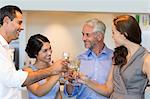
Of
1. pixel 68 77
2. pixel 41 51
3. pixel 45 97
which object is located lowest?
pixel 45 97

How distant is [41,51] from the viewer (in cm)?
242

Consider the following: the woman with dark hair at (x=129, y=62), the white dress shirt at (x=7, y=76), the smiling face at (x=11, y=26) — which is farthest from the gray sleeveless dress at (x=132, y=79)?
the smiling face at (x=11, y=26)

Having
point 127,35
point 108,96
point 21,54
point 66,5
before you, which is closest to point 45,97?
point 108,96

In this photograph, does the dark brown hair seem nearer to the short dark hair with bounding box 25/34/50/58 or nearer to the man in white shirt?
the man in white shirt

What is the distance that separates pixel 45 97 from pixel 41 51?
36 centimetres

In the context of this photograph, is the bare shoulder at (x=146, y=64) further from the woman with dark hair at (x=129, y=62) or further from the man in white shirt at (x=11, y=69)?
the man in white shirt at (x=11, y=69)

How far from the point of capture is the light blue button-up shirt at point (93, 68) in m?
2.47

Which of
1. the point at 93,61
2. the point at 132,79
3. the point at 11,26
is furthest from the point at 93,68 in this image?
the point at 11,26

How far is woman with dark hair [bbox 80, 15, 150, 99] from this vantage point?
2031 millimetres

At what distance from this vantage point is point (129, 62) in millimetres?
2080

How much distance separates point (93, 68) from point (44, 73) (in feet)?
1.99

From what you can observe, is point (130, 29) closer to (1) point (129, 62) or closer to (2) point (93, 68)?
(1) point (129, 62)

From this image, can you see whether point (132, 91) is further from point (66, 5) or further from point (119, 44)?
point (66, 5)

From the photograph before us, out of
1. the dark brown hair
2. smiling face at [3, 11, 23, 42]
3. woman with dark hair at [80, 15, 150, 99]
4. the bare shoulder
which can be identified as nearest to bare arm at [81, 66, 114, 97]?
woman with dark hair at [80, 15, 150, 99]
